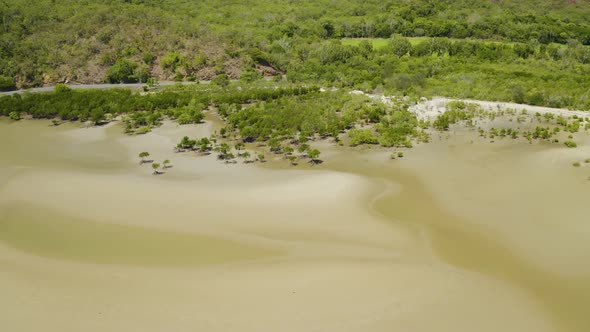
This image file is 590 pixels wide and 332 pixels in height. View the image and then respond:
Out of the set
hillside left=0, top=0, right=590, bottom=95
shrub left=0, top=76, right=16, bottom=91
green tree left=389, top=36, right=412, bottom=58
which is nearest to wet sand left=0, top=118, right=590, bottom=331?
shrub left=0, top=76, right=16, bottom=91

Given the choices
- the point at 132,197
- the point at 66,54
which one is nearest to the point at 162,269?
the point at 132,197

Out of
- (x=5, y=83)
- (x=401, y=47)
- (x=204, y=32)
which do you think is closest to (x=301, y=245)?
(x=5, y=83)

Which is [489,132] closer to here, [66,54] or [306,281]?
[306,281]

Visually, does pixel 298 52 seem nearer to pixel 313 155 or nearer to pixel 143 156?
pixel 313 155

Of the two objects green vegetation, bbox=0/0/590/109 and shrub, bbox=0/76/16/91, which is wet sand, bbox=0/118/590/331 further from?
shrub, bbox=0/76/16/91

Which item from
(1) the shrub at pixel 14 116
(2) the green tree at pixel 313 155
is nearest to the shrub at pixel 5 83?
(1) the shrub at pixel 14 116

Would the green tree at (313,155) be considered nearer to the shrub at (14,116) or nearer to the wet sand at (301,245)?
the wet sand at (301,245)

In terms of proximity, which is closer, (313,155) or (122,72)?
(313,155)
